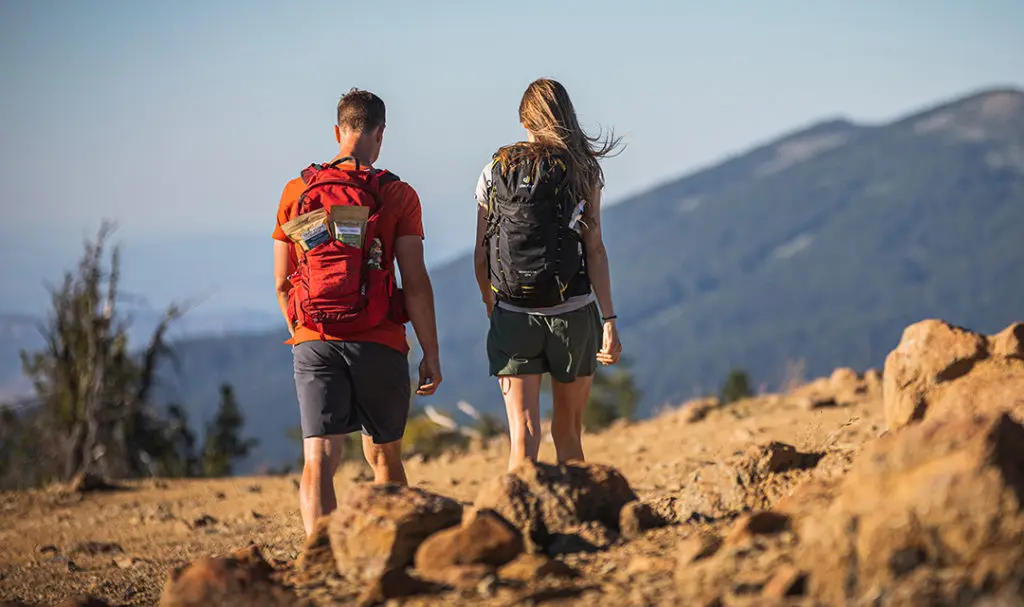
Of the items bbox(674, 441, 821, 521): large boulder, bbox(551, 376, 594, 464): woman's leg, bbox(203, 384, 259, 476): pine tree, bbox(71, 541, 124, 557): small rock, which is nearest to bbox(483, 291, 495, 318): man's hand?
bbox(551, 376, 594, 464): woman's leg

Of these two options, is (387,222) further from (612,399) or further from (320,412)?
(612,399)

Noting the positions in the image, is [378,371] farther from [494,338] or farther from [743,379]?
[743,379]

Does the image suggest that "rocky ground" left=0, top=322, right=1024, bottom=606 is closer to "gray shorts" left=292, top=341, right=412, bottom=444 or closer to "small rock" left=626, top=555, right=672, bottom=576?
"small rock" left=626, top=555, right=672, bottom=576

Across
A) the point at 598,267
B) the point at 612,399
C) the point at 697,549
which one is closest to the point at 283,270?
the point at 598,267

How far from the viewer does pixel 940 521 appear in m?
3.09

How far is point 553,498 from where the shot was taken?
436cm

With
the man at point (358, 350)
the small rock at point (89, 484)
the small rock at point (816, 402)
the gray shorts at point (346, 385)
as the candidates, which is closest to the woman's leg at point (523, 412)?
the man at point (358, 350)

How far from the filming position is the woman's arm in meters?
5.23

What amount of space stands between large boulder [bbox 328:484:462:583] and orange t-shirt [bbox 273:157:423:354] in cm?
83

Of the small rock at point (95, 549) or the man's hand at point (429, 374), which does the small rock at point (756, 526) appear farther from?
the small rock at point (95, 549)

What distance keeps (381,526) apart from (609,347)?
1.61 m

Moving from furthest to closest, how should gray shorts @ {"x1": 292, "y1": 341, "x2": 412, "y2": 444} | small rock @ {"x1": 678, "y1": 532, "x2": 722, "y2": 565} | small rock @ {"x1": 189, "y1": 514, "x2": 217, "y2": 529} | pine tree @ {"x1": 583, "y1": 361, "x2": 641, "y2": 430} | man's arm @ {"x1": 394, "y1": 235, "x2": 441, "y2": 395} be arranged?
pine tree @ {"x1": 583, "y1": 361, "x2": 641, "y2": 430}, small rock @ {"x1": 189, "y1": 514, "x2": 217, "y2": 529}, man's arm @ {"x1": 394, "y1": 235, "x2": 441, "y2": 395}, gray shorts @ {"x1": 292, "y1": 341, "x2": 412, "y2": 444}, small rock @ {"x1": 678, "y1": 532, "x2": 722, "y2": 565}

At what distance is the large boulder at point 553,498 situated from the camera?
427 cm

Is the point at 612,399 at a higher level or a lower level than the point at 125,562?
lower
